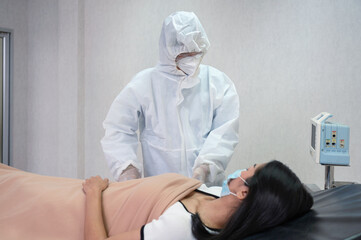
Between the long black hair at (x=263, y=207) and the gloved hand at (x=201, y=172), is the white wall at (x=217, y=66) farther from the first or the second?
the long black hair at (x=263, y=207)

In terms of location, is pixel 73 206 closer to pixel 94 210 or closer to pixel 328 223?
pixel 94 210

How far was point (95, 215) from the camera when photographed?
1.34m

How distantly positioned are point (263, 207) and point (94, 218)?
1.97 ft

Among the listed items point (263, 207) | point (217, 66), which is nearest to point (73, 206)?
point (263, 207)

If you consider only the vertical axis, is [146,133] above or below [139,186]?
above

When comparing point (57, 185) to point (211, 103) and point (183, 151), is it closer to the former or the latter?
point (183, 151)

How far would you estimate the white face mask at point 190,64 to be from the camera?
1991 mm

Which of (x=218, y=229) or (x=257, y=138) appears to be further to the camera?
(x=257, y=138)

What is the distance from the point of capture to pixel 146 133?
83.5 inches

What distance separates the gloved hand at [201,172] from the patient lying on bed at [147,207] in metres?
0.25

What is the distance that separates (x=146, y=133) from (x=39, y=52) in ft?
7.66

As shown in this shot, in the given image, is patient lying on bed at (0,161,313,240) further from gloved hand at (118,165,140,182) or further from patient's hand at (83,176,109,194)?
gloved hand at (118,165,140,182)

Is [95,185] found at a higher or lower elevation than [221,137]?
lower

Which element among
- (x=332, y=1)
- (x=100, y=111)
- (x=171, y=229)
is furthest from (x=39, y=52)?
(x=171, y=229)
